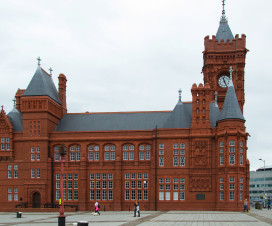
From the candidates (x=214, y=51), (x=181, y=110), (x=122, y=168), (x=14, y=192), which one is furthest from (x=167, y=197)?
(x=214, y=51)

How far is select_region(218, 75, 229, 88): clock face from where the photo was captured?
3219 inches

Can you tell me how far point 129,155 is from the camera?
70.2 m

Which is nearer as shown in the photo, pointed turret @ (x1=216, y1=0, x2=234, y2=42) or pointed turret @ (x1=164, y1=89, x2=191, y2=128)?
pointed turret @ (x1=164, y1=89, x2=191, y2=128)

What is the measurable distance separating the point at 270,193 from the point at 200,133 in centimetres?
11306

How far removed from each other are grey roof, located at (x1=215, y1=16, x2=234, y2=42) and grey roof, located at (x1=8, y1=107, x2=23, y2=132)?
127 ft

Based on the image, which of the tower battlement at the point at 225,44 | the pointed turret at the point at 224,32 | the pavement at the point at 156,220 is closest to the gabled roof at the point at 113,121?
the tower battlement at the point at 225,44

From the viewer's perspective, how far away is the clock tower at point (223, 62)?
81.4m

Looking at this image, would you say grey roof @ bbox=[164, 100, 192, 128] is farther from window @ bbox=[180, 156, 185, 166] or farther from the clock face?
the clock face

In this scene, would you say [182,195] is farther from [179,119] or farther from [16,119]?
[16,119]

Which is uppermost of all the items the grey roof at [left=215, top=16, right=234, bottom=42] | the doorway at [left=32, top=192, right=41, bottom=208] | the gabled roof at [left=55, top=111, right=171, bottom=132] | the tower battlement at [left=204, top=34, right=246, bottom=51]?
the grey roof at [left=215, top=16, right=234, bottom=42]

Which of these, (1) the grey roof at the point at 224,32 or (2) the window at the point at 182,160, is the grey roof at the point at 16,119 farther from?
(1) the grey roof at the point at 224,32

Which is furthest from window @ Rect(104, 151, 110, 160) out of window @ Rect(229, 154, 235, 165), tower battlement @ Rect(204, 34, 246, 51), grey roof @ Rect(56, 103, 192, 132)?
tower battlement @ Rect(204, 34, 246, 51)

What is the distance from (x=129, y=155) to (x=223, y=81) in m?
24.1

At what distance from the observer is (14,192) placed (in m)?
70.7
